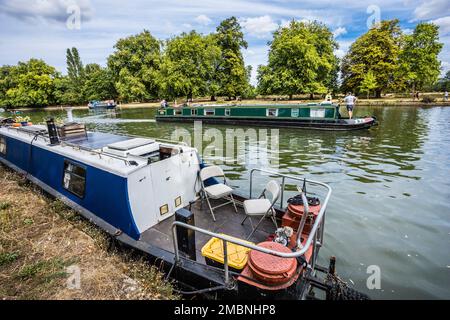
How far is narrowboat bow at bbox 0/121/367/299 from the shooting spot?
125 inches

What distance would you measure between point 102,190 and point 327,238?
18.0 feet

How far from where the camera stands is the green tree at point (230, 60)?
149ft

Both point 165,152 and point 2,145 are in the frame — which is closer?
point 165,152

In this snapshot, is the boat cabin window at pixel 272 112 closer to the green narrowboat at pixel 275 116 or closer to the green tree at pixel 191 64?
the green narrowboat at pixel 275 116

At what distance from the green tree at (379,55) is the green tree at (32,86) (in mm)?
78809

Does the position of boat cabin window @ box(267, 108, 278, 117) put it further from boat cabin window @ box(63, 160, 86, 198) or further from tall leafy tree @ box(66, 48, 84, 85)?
tall leafy tree @ box(66, 48, 84, 85)

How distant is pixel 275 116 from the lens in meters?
22.6

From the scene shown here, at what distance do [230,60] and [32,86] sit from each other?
60271 millimetres

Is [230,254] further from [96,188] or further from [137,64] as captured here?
[137,64]

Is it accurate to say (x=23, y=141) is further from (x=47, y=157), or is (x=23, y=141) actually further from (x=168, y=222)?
(x=168, y=222)

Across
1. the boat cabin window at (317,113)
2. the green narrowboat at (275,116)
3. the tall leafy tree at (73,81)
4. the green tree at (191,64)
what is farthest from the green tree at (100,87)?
the boat cabin window at (317,113)

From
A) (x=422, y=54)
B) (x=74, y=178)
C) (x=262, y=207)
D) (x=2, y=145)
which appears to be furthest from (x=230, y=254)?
(x=422, y=54)

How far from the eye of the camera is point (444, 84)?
174 ft

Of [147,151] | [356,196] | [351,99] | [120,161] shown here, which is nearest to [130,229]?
[120,161]
